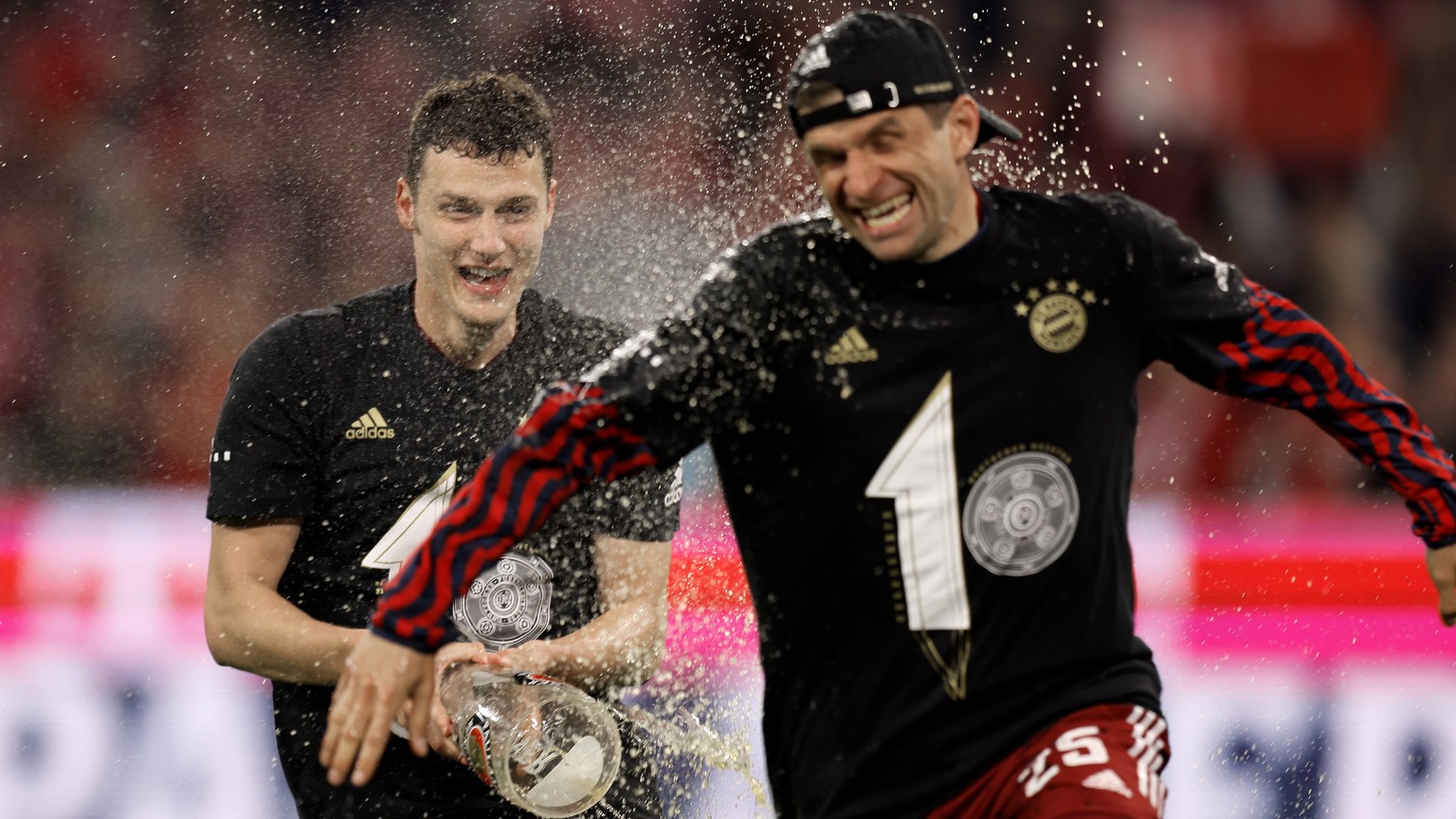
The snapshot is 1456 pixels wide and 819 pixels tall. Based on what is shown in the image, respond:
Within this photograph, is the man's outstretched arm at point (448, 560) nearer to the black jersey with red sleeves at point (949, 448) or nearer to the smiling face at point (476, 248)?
the black jersey with red sleeves at point (949, 448)

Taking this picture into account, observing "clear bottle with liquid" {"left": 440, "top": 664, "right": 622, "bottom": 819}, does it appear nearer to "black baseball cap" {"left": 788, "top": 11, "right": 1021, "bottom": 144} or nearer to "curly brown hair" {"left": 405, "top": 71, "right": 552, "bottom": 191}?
"curly brown hair" {"left": 405, "top": 71, "right": 552, "bottom": 191}

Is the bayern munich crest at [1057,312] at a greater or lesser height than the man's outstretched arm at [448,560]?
greater

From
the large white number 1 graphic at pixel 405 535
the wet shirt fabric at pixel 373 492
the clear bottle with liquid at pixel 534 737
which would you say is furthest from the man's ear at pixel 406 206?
the clear bottle with liquid at pixel 534 737

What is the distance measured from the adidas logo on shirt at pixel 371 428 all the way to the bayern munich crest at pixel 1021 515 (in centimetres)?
144

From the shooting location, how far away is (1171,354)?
3.03m

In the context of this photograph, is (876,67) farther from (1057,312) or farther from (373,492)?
(373,492)

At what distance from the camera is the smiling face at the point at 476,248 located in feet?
12.8

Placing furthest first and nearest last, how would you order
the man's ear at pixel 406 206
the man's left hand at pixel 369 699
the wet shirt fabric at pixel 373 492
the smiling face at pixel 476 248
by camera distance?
the man's ear at pixel 406 206 → the smiling face at pixel 476 248 → the wet shirt fabric at pixel 373 492 → the man's left hand at pixel 369 699

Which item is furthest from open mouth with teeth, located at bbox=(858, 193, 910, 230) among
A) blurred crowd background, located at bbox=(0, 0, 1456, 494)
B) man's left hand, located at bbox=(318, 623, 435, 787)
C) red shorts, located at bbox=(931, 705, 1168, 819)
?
blurred crowd background, located at bbox=(0, 0, 1456, 494)

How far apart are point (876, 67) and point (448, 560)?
1045 mm

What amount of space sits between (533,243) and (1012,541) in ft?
5.03

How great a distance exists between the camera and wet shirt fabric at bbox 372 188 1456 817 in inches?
113

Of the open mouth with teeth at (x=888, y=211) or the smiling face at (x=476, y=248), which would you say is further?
the smiling face at (x=476, y=248)

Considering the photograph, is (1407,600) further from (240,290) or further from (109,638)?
(240,290)
